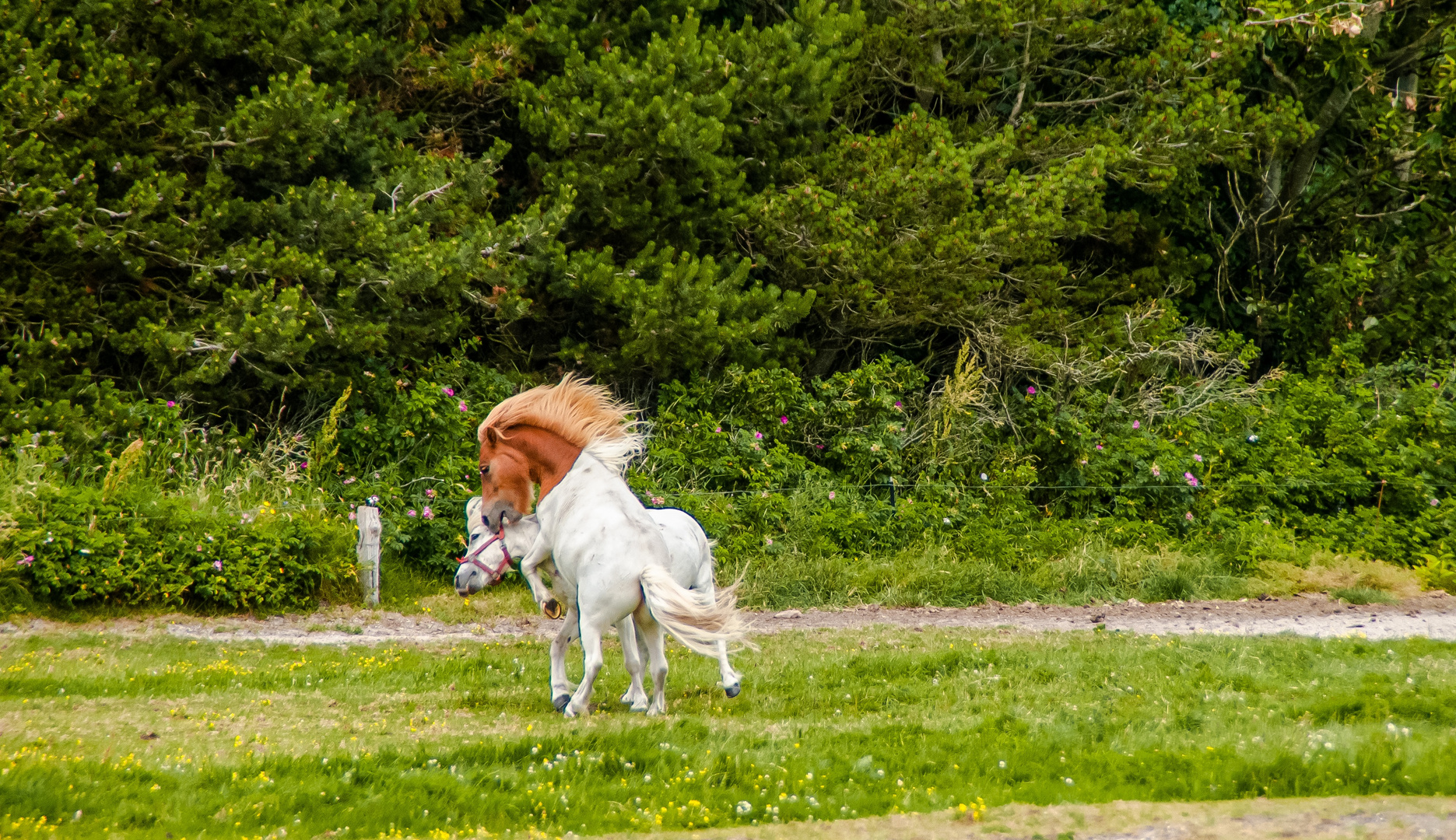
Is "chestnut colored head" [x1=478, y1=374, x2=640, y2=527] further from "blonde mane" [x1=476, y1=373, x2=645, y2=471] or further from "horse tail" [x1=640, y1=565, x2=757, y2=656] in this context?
"horse tail" [x1=640, y1=565, x2=757, y2=656]

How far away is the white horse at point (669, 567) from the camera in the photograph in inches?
309

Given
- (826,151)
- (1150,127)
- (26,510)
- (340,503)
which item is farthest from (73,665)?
(1150,127)

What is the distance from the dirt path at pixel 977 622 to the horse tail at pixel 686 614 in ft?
15.3

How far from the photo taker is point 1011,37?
1888 cm

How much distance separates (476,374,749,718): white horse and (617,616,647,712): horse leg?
8cm

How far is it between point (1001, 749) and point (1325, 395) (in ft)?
42.5

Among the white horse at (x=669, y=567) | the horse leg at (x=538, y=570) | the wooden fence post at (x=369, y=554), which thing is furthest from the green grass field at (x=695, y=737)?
the wooden fence post at (x=369, y=554)

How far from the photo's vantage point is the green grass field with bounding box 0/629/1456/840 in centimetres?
550

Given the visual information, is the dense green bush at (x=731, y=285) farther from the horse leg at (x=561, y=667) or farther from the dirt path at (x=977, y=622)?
the horse leg at (x=561, y=667)

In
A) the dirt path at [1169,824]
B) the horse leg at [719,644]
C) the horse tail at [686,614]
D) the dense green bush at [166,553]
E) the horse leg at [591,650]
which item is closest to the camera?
the dirt path at [1169,824]

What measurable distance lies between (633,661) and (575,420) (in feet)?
5.13

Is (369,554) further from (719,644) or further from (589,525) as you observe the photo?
(719,644)

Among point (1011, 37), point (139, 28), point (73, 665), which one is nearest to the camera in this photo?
point (73, 665)

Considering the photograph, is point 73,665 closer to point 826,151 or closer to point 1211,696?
point 1211,696
